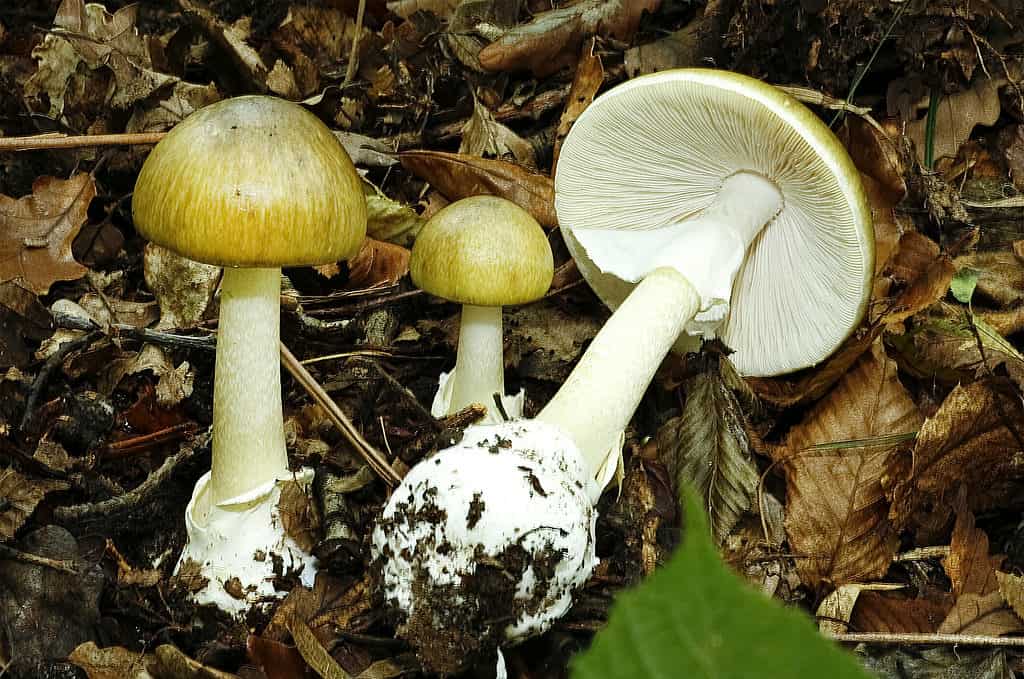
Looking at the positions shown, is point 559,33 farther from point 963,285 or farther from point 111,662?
point 111,662

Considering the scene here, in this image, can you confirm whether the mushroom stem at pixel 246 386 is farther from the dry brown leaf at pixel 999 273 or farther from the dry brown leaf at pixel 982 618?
the dry brown leaf at pixel 999 273

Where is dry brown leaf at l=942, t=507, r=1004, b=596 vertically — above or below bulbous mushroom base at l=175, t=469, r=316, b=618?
above

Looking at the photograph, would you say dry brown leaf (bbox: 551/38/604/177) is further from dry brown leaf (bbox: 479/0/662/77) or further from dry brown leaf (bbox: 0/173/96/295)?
dry brown leaf (bbox: 0/173/96/295)

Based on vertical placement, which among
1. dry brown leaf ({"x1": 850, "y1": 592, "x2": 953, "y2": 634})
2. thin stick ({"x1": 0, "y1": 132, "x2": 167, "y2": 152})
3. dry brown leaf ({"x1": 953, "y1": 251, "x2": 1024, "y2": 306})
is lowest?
dry brown leaf ({"x1": 850, "y1": 592, "x2": 953, "y2": 634})

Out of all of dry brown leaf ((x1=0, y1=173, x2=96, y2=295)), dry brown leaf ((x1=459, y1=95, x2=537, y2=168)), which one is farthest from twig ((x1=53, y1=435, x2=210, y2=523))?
dry brown leaf ((x1=459, y1=95, x2=537, y2=168))

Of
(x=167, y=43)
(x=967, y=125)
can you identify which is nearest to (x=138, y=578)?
(x=167, y=43)

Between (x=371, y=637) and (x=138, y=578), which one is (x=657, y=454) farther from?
(x=138, y=578)

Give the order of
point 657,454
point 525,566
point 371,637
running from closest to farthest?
point 525,566 → point 371,637 → point 657,454
